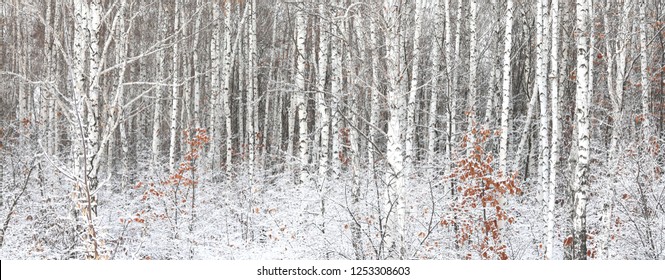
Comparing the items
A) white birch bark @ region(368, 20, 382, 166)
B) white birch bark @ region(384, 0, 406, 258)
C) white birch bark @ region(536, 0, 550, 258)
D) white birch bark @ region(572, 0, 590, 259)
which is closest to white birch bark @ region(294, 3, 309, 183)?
white birch bark @ region(368, 20, 382, 166)

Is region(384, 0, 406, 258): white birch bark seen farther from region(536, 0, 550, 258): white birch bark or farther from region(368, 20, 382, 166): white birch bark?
region(536, 0, 550, 258): white birch bark

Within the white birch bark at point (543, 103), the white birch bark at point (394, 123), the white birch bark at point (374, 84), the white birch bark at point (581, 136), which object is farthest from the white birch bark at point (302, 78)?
the white birch bark at point (581, 136)

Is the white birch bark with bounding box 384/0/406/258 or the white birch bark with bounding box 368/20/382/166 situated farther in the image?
the white birch bark with bounding box 368/20/382/166

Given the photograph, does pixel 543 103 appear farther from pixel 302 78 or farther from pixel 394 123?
pixel 302 78

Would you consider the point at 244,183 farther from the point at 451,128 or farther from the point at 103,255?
the point at 103,255

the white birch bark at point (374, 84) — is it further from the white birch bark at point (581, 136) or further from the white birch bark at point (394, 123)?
the white birch bark at point (581, 136)

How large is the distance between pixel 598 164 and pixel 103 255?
13.7m

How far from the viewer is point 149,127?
2631 centimetres

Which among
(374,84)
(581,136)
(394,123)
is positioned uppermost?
(374,84)

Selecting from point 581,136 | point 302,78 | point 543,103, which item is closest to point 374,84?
point 302,78

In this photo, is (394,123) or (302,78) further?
(302,78)

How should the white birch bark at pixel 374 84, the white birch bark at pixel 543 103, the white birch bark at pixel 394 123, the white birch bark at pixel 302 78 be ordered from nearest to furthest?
the white birch bark at pixel 394 123
the white birch bark at pixel 374 84
the white birch bark at pixel 543 103
the white birch bark at pixel 302 78

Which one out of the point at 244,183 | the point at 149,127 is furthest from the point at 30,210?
the point at 149,127

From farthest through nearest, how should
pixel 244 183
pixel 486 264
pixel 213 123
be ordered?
pixel 213 123
pixel 244 183
pixel 486 264
